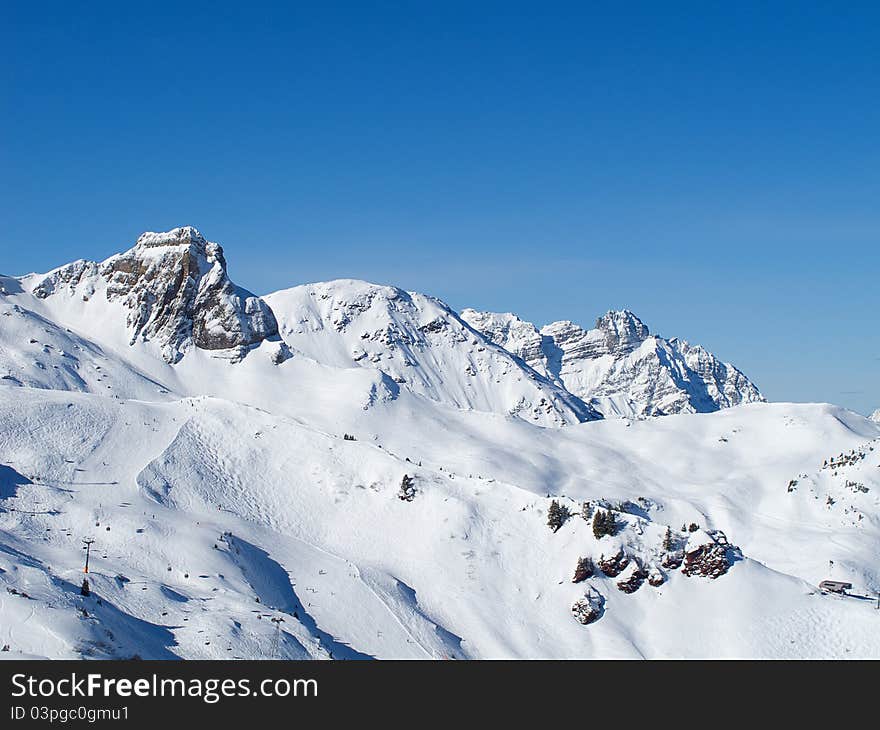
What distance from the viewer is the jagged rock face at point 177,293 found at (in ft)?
509

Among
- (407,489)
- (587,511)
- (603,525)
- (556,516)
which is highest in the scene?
(407,489)

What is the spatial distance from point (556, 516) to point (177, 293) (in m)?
109

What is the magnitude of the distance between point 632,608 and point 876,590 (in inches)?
1467

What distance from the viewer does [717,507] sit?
108062mm

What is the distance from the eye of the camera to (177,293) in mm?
158875

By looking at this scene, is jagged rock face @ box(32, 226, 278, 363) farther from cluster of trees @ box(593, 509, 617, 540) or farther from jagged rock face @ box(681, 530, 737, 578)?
jagged rock face @ box(681, 530, 737, 578)

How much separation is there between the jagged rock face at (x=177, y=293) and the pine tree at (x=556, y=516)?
94489mm

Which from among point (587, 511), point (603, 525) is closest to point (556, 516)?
point (587, 511)

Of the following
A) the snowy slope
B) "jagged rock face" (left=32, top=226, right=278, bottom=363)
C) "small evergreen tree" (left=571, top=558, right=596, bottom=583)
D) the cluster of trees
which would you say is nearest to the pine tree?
the snowy slope

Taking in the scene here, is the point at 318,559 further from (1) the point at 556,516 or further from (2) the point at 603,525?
(2) the point at 603,525

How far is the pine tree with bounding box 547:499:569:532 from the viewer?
228 feet
